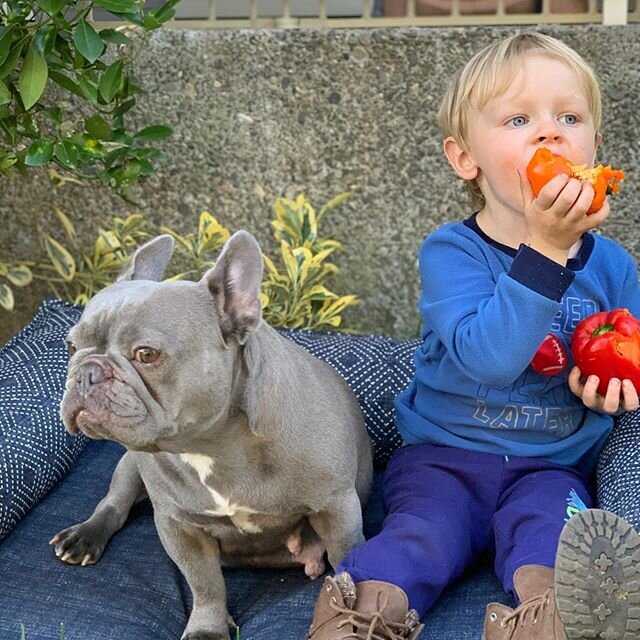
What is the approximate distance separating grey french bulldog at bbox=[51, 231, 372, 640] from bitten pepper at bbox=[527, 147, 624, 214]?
700 millimetres

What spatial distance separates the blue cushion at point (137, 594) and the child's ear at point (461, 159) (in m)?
1.03

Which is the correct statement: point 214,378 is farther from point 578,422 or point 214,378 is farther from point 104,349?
point 578,422

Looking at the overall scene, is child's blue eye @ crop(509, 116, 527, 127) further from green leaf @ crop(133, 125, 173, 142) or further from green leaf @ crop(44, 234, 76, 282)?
green leaf @ crop(44, 234, 76, 282)

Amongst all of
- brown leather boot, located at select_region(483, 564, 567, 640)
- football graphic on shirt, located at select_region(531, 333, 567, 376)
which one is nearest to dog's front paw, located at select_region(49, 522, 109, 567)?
brown leather boot, located at select_region(483, 564, 567, 640)

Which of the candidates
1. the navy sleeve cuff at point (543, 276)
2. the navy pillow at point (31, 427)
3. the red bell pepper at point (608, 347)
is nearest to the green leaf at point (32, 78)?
the navy pillow at point (31, 427)

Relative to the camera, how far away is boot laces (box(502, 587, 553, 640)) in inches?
92.7

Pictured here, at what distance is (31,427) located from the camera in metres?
3.34

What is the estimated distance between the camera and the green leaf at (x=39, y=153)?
142 inches

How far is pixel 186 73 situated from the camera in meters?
4.83

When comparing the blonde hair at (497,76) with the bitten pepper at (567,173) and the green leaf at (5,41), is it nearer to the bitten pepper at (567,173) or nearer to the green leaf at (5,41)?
the bitten pepper at (567,173)

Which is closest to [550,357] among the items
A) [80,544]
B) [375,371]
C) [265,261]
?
[375,371]

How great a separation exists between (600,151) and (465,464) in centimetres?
215

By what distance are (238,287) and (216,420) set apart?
0.30m

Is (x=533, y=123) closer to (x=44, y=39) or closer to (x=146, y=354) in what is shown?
(x=146, y=354)
